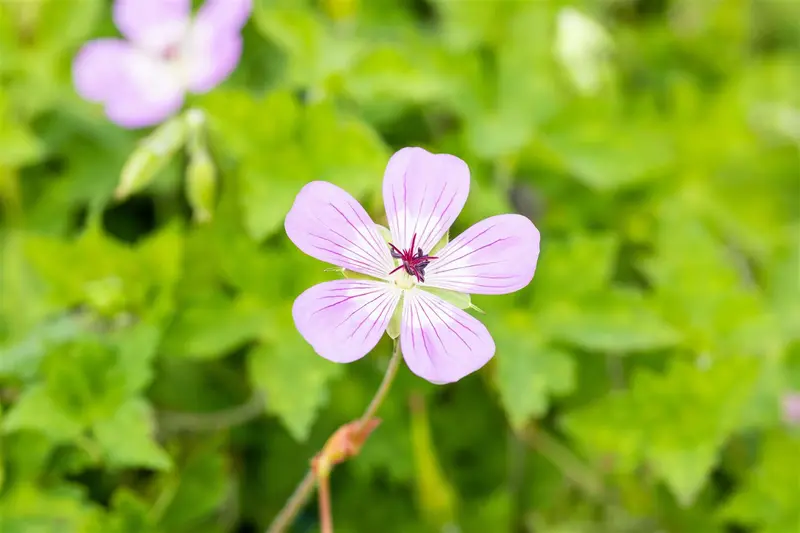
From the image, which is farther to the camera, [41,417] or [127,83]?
[127,83]

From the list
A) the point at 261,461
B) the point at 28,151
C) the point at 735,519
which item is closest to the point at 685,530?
the point at 735,519

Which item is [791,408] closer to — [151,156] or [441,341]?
[441,341]

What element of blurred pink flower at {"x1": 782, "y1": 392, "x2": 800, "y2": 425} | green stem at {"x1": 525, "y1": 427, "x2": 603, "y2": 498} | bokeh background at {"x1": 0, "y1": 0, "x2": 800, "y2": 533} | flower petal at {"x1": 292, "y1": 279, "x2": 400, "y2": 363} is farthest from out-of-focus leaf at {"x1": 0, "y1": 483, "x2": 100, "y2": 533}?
blurred pink flower at {"x1": 782, "y1": 392, "x2": 800, "y2": 425}

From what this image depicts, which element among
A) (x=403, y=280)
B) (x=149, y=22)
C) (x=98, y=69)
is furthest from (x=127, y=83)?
(x=403, y=280)

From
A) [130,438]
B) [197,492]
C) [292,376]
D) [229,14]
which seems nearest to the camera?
[130,438]

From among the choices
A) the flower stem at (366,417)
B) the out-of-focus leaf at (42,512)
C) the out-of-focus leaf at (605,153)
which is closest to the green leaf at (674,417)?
the out-of-focus leaf at (605,153)

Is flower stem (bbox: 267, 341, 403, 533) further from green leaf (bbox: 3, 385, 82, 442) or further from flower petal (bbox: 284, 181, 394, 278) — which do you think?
green leaf (bbox: 3, 385, 82, 442)

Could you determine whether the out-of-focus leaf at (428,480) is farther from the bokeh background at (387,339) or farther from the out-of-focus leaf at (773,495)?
the out-of-focus leaf at (773,495)

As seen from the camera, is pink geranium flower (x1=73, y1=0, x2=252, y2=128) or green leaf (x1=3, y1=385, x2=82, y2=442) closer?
green leaf (x1=3, y1=385, x2=82, y2=442)

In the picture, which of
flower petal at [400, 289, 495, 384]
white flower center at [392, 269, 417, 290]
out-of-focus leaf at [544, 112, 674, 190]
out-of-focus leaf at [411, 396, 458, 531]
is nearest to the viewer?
flower petal at [400, 289, 495, 384]
